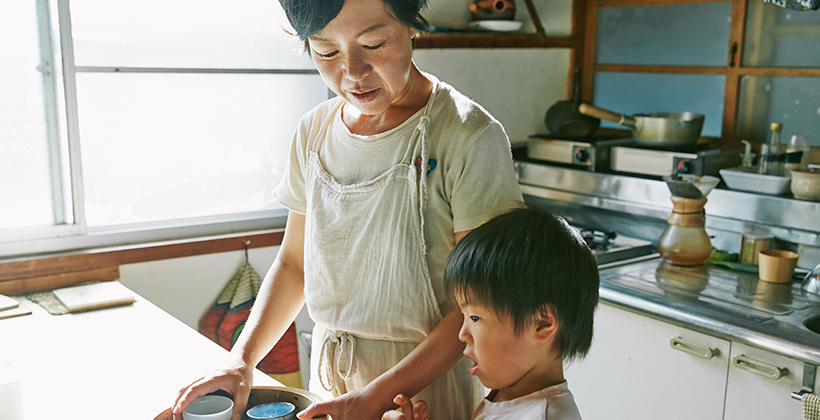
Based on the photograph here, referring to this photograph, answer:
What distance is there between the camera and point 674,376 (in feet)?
6.64

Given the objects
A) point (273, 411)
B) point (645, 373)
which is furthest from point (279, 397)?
point (645, 373)

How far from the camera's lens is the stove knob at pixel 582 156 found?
9.47 feet

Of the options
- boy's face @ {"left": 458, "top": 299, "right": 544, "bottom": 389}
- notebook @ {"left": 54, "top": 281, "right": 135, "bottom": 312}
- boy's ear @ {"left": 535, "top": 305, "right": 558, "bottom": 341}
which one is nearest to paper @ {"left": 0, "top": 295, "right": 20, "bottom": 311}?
notebook @ {"left": 54, "top": 281, "right": 135, "bottom": 312}

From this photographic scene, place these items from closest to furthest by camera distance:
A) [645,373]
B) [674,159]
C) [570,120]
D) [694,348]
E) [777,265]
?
[694,348] → [645,373] → [777,265] → [674,159] → [570,120]

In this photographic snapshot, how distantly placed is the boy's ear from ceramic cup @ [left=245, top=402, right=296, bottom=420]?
377 millimetres

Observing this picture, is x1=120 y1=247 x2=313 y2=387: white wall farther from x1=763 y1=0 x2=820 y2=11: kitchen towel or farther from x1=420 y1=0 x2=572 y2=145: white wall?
x1=763 y1=0 x2=820 y2=11: kitchen towel

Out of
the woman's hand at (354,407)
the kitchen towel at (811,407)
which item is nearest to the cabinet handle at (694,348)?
the kitchen towel at (811,407)

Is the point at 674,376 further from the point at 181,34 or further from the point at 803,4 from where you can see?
the point at 181,34

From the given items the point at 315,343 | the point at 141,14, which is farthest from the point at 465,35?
the point at 315,343

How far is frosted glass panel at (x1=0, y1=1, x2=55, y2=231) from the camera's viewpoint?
7.43 feet

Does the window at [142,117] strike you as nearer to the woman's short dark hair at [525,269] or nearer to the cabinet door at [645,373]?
the cabinet door at [645,373]

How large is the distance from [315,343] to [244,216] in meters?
1.52

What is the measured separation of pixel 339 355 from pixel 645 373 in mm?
1203

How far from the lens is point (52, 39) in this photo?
90.7 inches
